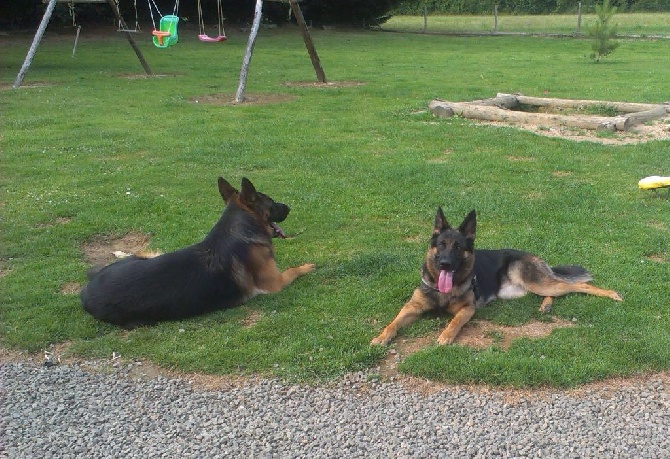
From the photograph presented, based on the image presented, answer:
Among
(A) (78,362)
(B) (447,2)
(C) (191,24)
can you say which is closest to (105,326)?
(A) (78,362)

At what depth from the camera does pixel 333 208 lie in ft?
29.8

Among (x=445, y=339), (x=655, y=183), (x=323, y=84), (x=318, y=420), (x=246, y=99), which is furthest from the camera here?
(x=323, y=84)

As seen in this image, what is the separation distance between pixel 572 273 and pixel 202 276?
3286mm

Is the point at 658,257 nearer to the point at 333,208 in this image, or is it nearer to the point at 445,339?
the point at 445,339

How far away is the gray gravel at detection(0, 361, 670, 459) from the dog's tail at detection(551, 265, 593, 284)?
62.8 inches

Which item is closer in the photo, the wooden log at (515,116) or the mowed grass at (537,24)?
the wooden log at (515,116)

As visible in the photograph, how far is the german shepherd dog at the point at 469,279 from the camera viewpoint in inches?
229

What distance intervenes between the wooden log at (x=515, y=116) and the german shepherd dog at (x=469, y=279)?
7.50 meters

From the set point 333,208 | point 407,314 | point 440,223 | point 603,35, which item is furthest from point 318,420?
point 603,35

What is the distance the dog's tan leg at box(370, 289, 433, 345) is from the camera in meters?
5.59

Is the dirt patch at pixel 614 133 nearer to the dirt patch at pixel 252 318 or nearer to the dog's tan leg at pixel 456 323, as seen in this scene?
the dog's tan leg at pixel 456 323

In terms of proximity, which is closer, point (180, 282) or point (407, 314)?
point (407, 314)

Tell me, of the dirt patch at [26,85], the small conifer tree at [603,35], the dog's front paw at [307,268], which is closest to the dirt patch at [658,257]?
the dog's front paw at [307,268]

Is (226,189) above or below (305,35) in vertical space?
below
